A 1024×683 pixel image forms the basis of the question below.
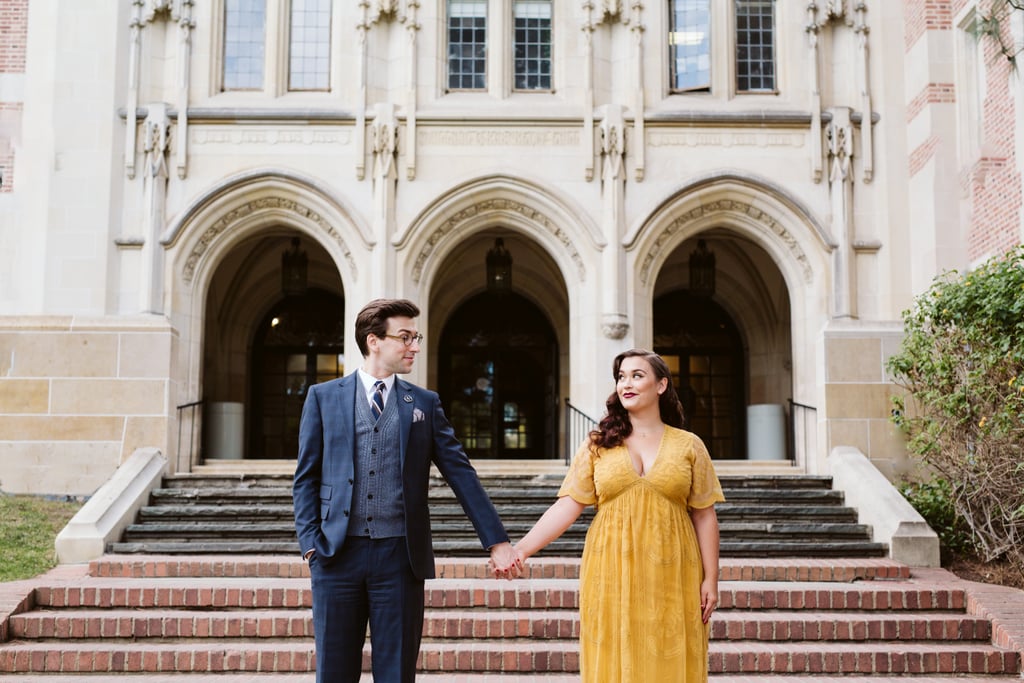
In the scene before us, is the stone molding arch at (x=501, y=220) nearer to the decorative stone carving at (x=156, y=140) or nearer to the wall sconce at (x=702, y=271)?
the wall sconce at (x=702, y=271)

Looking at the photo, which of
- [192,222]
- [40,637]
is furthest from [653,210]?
[40,637]

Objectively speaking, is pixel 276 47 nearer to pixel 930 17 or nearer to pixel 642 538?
pixel 930 17

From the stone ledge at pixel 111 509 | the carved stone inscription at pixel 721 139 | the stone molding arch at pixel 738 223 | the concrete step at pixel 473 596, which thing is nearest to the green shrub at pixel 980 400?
the concrete step at pixel 473 596

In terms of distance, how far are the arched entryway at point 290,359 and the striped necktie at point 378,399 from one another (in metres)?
13.5

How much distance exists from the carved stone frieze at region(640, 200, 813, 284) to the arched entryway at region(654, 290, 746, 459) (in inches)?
153

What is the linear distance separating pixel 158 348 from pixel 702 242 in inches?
320

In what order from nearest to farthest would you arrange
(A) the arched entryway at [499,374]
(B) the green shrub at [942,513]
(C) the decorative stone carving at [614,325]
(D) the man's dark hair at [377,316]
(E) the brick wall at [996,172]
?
(D) the man's dark hair at [377,316] < (B) the green shrub at [942,513] < (E) the brick wall at [996,172] < (C) the decorative stone carving at [614,325] < (A) the arched entryway at [499,374]

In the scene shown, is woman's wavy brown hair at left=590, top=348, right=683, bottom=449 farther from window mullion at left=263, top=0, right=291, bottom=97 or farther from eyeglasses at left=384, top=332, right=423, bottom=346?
window mullion at left=263, top=0, right=291, bottom=97

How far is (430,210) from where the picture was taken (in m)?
13.2

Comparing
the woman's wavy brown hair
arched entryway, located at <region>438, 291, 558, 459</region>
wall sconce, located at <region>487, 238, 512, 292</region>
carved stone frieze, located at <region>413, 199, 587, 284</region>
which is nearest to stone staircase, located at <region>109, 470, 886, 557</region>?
carved stone frieze, located at <region>413, 199, 587, 284</region>

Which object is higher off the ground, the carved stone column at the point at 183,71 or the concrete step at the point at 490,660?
the carved stone column at the point at 183,71

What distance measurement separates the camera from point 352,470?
12.8 feet

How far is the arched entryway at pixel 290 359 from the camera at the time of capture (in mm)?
17281

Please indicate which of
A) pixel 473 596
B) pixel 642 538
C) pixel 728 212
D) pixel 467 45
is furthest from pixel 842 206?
pixel 642 538
